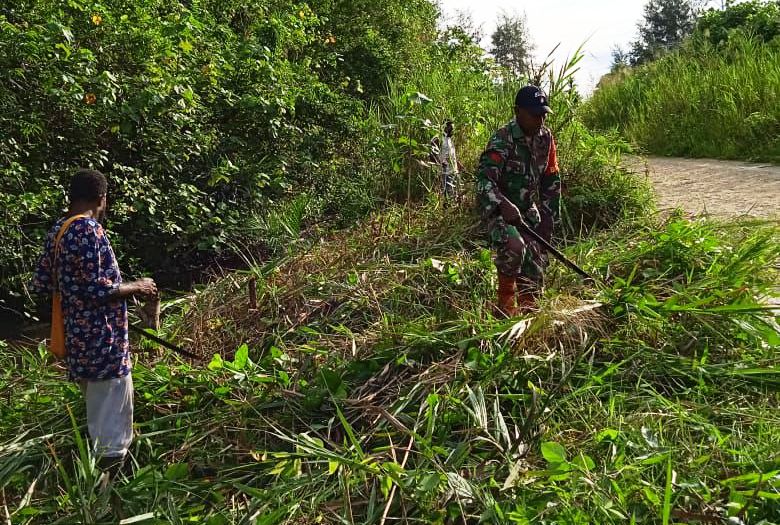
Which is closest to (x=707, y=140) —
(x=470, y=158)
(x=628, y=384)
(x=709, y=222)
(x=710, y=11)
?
(x=470, y=158)

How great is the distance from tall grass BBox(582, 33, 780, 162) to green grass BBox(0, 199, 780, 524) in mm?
5175

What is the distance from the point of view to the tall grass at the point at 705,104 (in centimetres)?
762

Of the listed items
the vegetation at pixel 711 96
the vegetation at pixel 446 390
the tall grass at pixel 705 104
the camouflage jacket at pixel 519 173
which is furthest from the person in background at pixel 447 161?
the vegetation at pixel 711 96

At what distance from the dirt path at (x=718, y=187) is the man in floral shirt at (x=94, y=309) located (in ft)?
12.7

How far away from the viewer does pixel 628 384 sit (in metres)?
2.36

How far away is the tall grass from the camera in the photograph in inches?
300

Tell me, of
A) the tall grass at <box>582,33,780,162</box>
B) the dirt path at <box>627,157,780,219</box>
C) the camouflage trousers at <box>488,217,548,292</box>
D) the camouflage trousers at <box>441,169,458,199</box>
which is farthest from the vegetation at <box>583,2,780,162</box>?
the camouflage trousers at <box>488,217,548,292</box>

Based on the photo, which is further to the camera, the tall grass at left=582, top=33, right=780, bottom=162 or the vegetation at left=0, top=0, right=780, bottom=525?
the tall grass at left=582, top=33, right=780, bottom=162

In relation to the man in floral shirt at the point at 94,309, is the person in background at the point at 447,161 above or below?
above

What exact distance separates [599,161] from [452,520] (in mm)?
3616

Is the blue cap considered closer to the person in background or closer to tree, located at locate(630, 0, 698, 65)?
the person in background

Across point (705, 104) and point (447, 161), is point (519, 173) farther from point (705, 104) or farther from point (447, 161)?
point (705, 104)

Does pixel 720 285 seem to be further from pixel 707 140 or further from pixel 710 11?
pixel 710 11

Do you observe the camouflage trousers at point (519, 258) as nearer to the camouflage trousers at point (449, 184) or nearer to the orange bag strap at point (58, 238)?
the camouflage trousers at point (449, 184)
